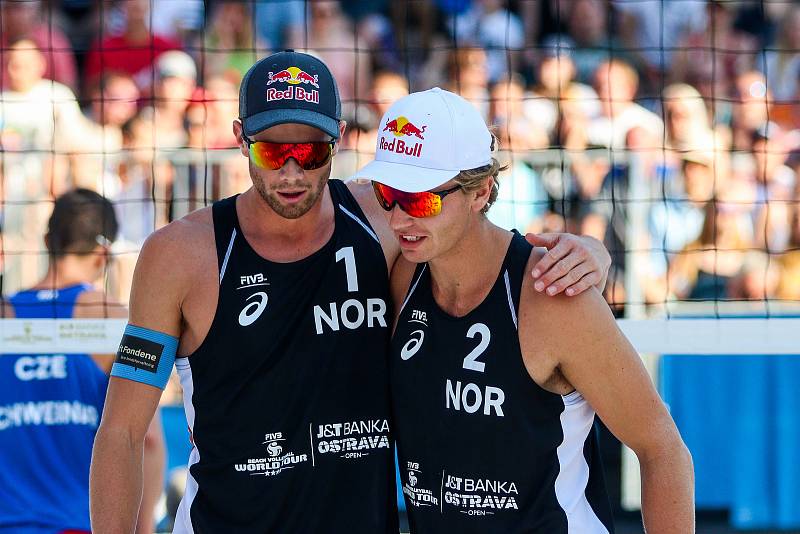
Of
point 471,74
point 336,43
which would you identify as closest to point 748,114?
point 471,74

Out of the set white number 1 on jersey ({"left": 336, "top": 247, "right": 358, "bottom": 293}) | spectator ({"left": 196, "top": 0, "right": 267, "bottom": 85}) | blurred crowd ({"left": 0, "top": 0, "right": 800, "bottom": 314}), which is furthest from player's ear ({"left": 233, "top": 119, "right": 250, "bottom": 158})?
spectator ({"left": 196, "top": 0, "right": 267, "bottom": 85})

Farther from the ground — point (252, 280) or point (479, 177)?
point (479, 177)

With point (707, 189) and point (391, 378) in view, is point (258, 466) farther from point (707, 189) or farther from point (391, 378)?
point (707, 189)

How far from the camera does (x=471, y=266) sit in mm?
3258

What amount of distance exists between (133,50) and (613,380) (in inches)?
268

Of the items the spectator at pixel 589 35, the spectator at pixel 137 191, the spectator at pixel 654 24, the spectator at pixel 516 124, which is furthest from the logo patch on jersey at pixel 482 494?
the spectator at pixel 654 24

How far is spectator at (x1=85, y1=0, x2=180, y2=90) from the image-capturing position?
912 centimetres

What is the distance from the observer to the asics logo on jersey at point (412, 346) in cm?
330

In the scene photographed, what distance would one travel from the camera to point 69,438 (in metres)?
4.96

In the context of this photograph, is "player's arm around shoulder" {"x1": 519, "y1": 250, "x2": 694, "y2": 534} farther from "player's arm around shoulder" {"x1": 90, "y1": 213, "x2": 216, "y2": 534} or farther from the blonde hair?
"player's arm around shoulder" {"x1": 90, "y1": 213, "x2": 216, "y2": 534}

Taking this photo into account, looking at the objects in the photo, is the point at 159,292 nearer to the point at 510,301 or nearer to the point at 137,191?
the point at 510,301

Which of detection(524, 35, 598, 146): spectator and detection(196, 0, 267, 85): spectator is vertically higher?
detection(196, 0, 267, 85): spectator

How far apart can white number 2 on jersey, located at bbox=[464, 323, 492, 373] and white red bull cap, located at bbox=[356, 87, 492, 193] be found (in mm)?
399

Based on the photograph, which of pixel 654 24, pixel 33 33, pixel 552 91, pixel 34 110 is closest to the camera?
pixel 34 110
